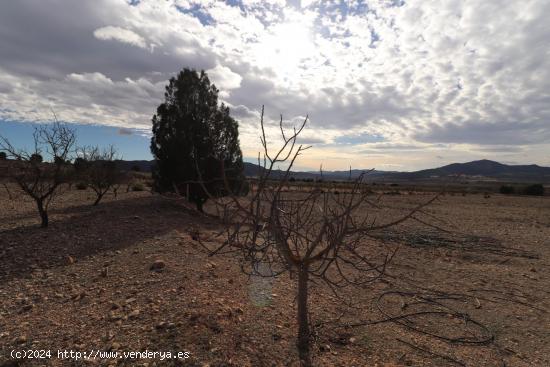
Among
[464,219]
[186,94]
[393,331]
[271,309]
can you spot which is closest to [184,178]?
[186,94]

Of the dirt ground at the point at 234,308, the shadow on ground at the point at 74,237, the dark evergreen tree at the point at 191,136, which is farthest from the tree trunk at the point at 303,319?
the dark evergreen tree at the point at 191,136

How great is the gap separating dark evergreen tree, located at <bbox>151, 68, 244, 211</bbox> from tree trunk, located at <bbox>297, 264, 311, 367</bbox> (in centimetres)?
1017

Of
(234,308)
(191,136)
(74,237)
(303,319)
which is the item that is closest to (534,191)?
(191,136)

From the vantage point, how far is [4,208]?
43.6ft

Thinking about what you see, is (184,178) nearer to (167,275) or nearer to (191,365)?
(167,275)

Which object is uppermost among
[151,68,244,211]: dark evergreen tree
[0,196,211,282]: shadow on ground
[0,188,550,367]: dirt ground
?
[151,68,244,211]: dark evergreen tree

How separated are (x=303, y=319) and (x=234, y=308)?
1053 mm

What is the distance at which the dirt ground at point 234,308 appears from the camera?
3627 mm

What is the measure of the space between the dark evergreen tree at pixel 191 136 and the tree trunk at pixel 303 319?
10.2 meters

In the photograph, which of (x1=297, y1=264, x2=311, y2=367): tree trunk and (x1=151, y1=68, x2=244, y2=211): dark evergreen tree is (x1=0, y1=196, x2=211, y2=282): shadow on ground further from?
(x1=297, y1=264, x2=311, y2=367): tree trunk

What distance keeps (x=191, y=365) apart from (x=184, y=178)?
11.5 metres

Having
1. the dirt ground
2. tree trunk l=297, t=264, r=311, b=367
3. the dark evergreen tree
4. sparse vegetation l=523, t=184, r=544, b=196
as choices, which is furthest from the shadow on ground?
sparse vegetation l=523, t=184, r=544, b=196

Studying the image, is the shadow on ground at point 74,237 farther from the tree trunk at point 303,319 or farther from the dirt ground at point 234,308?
the tree trunk at point 303,319

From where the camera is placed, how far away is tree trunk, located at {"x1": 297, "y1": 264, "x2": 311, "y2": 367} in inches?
142
